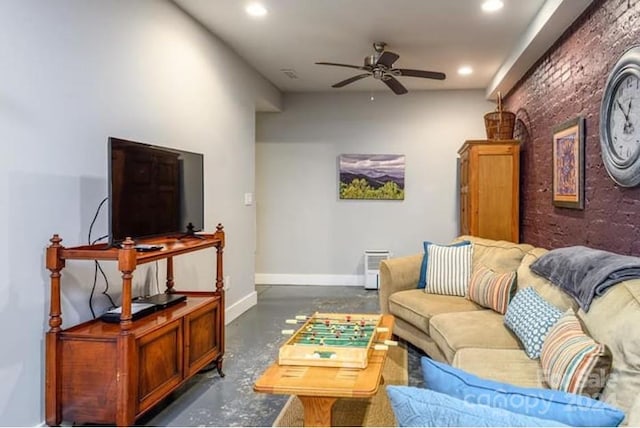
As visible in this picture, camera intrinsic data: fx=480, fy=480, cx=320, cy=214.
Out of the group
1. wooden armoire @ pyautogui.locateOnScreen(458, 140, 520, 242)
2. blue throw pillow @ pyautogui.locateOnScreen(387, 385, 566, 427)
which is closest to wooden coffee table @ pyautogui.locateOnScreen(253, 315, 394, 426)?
blue throw pillow @ pyautogui.locateOnScreen(387, 385, 566, 427)

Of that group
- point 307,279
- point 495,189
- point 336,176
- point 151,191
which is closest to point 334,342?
point 151,191

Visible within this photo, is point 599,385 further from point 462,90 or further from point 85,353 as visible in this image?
point 462,90

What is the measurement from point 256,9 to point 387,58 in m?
1.16

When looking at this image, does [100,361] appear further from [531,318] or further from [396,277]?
[396,277]

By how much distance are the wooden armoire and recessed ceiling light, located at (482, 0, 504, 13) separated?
1.54 m

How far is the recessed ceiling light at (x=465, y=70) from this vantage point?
17.7ft

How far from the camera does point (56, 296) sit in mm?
2285

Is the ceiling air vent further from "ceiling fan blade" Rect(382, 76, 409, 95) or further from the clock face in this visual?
the clock face

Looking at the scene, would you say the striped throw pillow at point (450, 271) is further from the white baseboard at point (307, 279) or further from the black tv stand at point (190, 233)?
the white baseboard at point (307, 279)

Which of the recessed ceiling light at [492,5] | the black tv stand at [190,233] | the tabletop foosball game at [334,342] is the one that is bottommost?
the tabletop foosball game at [334,342]

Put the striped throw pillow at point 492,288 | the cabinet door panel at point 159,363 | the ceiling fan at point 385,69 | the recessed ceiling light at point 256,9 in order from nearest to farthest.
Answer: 1. the cabinet door panel at point 159,363
2. the striped throw pillow at point 492,288
3. the recessed ceiling light at point 256,9
4. the ceiling fan at point 385,69

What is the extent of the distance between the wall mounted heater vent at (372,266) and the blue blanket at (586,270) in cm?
364

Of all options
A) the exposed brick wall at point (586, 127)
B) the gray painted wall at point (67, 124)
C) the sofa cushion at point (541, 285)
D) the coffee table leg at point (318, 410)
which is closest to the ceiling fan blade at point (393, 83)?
the exposed brick wall at point (586, 127)

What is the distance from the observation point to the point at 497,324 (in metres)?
2.86
